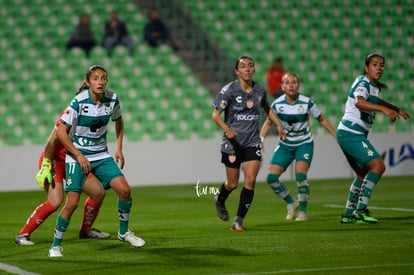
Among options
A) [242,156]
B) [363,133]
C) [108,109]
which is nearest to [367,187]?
[363,133]

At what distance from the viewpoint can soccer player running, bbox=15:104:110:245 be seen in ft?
32.7

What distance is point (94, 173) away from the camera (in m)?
9.84

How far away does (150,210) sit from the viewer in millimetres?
15375

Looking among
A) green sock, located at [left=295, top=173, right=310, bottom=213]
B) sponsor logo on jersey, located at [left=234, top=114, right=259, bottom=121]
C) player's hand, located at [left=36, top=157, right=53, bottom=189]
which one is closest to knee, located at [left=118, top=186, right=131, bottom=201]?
player's hand, located at [left=36, top=157, right=53, bottom=189]

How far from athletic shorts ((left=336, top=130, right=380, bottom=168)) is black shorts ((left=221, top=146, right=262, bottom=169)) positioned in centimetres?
126

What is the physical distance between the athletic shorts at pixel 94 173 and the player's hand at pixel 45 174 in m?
0.38

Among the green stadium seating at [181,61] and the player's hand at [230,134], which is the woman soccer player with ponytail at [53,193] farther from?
the green stadium seating at [181,61]

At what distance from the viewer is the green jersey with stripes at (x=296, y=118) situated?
13453mm

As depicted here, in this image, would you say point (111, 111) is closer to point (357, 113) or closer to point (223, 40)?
point (357, 113)

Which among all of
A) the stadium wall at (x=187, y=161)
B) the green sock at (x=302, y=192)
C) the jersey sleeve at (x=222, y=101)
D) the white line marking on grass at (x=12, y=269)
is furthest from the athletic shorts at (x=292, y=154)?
the stadium wall at (x=187, y=161)

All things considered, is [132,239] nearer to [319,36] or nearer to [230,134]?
[230,134]

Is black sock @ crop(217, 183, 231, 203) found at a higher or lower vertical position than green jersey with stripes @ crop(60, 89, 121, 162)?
lower

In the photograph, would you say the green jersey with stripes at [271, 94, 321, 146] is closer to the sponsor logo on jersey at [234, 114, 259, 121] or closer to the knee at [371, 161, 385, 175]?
the knee at [371, 161, 385, 175]

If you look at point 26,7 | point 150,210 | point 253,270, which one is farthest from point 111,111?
point 26,7
